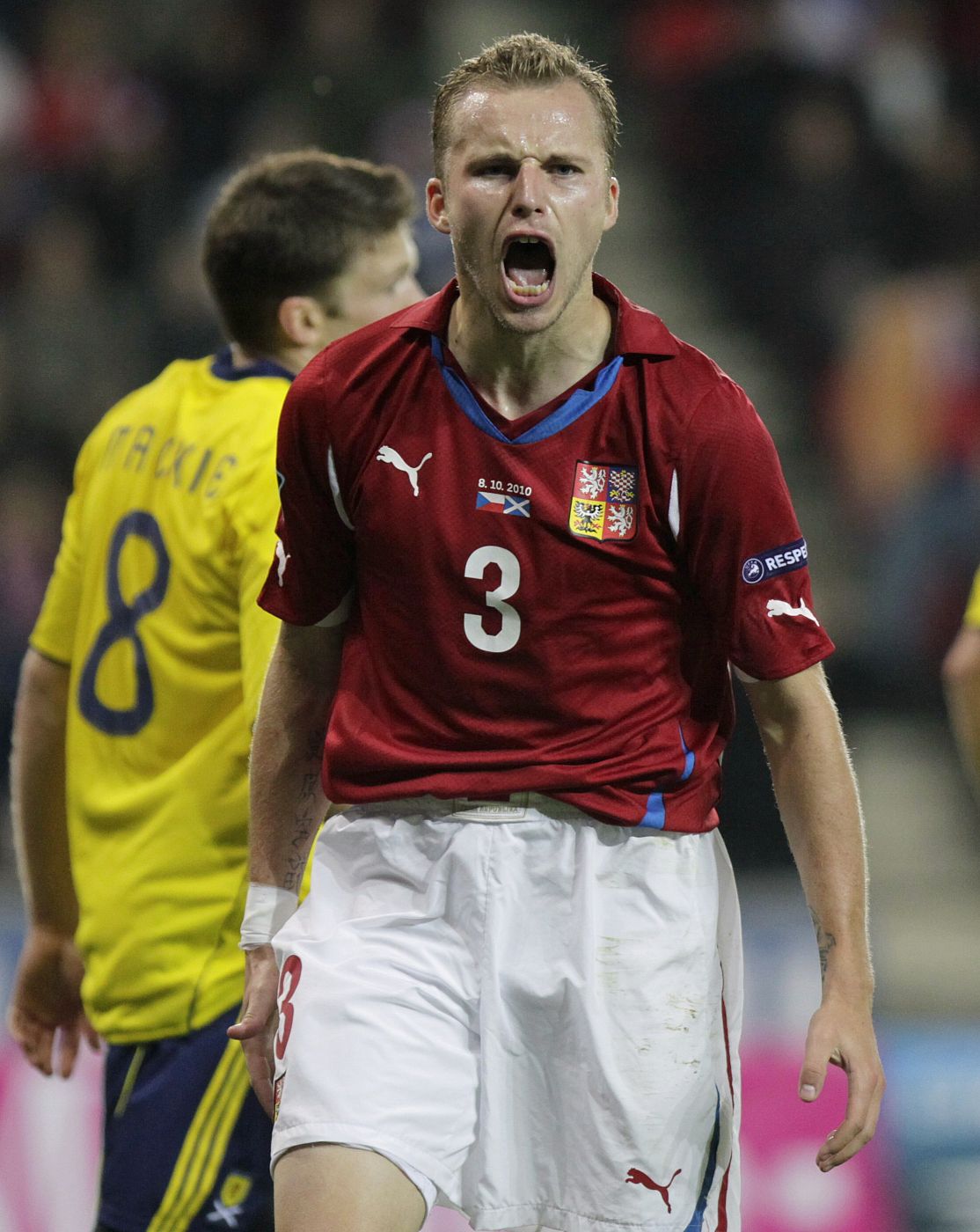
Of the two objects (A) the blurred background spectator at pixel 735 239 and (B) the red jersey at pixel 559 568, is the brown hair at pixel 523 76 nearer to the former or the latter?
(B) the red jersey at pixel 559 568

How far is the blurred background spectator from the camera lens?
7281 millimetres

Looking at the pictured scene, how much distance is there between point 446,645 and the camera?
8.55ft

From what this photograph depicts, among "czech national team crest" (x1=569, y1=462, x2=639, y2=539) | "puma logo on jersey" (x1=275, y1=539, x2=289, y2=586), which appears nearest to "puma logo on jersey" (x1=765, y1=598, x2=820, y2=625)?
"czech national team crest" (x1=569, y1=462, x2=639, y2=539)

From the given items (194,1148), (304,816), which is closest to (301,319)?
(304,816)

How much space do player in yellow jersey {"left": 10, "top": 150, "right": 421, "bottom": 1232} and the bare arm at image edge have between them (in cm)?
17

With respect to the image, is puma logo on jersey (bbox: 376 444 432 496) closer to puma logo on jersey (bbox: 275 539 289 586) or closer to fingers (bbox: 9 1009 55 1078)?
puma logo on jersey (bbox: 275 539 289 586)

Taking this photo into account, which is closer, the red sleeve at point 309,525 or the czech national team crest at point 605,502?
the czech national team crest at point 605,502

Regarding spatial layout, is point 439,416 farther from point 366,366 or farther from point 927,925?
point 927,925

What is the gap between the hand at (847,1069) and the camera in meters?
2.40

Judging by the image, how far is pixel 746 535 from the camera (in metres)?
2.52

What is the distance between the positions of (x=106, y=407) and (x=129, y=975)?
16.3 ft

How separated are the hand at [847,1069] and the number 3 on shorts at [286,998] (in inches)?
27.7

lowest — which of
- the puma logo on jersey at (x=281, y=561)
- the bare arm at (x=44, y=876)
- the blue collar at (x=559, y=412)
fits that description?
the bare arm at (x=44, y=876)

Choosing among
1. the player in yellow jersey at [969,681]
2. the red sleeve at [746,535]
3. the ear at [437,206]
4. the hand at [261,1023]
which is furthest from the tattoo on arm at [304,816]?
the player in yellow jersey at [969,681]
